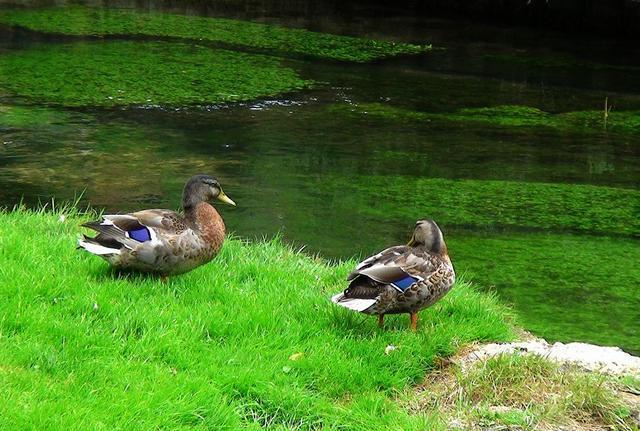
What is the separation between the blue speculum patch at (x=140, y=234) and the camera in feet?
15.3

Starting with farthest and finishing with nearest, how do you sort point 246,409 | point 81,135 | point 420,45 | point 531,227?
1. point 420,45
2. point 81,135
3. point 531,227
4. point 246,409

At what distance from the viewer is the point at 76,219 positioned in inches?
242

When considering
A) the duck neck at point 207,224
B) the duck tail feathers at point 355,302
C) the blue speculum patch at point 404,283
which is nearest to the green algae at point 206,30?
the duck neck at point 207,224

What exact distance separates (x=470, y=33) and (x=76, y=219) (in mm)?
15408

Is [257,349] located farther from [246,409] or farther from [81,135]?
[81,135]

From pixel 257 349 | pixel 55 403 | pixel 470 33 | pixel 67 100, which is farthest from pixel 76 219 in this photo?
pixel 470 33

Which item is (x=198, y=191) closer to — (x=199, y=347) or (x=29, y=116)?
A: (x=199, y=347)

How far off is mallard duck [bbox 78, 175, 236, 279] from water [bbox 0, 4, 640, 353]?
2253 mm

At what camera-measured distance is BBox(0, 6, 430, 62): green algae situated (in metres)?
17.2

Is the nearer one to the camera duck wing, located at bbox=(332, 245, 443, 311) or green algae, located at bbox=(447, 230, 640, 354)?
duck wing, located at bbox=(332, 245, 443, 311)

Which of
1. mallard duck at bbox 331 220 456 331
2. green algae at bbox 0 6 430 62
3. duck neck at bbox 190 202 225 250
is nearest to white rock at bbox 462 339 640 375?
mallard duck at bbox 331 220 456 331

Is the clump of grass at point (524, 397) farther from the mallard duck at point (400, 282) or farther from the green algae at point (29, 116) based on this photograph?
the green algae at point (29, 116)

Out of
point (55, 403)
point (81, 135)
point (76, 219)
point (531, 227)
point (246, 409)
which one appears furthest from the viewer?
point (81, 135)

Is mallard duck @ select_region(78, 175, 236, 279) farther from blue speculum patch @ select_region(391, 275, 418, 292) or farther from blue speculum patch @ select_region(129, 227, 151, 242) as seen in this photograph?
blue speculum patch @ select_region(391, 275, 418, 292)
